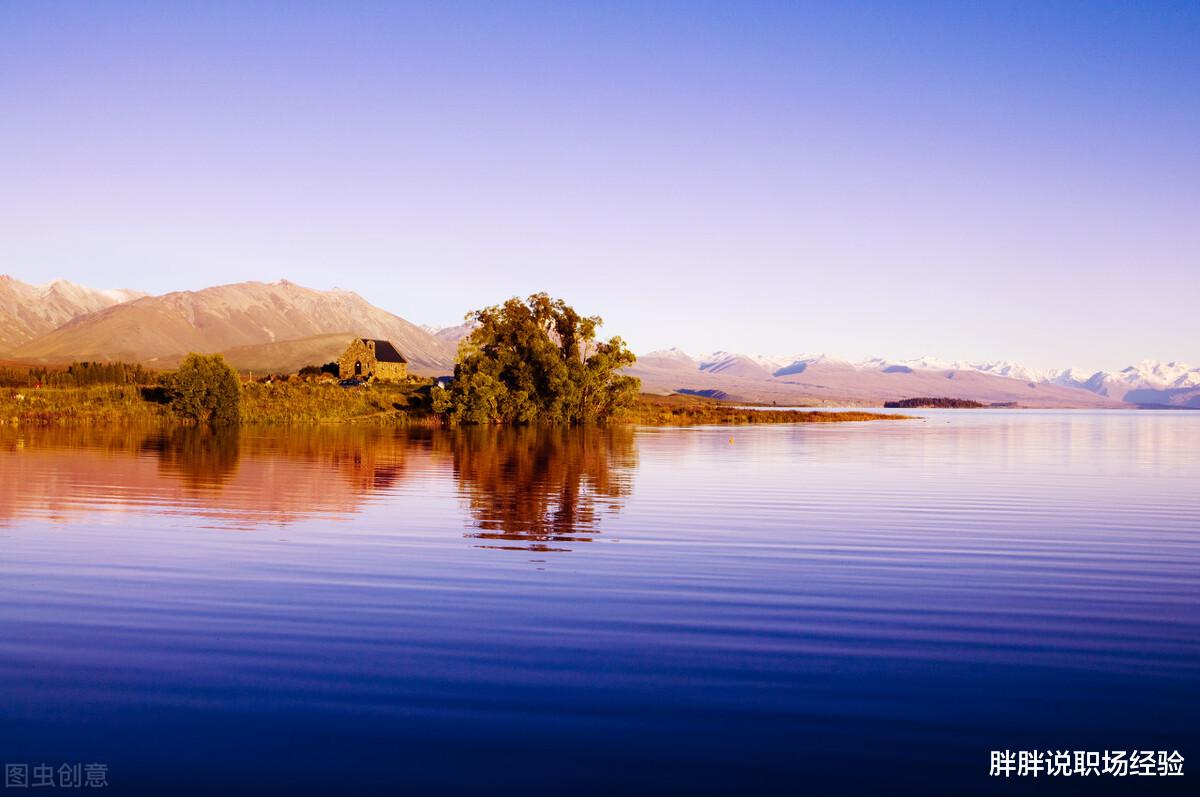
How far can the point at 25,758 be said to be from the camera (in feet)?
29.7

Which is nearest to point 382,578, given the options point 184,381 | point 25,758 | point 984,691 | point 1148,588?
point 25,758

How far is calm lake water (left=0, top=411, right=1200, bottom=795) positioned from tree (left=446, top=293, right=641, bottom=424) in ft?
241

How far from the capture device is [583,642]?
13.2 m

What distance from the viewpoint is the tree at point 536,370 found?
104125 mm

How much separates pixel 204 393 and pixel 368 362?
71.6 meters

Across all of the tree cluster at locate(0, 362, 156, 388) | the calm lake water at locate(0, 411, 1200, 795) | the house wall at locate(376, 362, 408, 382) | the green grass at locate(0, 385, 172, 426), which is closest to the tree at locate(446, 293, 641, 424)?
the green grass at locate(0, 385, 172, 426)

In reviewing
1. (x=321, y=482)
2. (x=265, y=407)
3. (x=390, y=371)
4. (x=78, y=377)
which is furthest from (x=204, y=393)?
(x=390, y=371)

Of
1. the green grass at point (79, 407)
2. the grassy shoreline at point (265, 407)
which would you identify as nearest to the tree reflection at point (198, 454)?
the green grass at point (79, 407)

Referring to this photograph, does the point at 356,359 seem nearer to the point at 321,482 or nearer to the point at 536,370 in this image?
the point at 536,370

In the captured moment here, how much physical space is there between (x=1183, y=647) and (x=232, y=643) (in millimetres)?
12785

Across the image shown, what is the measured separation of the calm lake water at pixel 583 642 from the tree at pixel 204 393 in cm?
6681

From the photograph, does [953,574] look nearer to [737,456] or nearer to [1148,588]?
[1148,588]

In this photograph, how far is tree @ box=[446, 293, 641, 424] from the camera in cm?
10412

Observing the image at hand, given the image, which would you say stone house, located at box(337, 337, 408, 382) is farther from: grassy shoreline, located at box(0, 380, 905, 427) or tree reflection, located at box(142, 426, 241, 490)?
tree reflection, located at box(142, 426, 241, 490)
